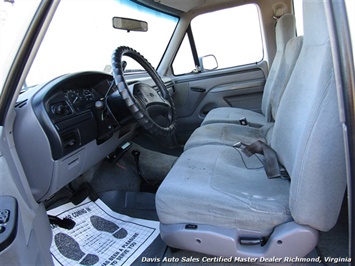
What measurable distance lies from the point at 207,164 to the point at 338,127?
2.03ft

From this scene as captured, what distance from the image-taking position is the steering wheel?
42.4 inches

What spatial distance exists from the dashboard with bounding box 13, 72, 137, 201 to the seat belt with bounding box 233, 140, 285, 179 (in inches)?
26.0

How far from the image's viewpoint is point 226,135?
5.79 ft

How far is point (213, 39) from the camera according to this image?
2.80 m

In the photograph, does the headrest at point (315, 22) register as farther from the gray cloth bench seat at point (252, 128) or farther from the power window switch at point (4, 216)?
the power window switch at point (4, 216)

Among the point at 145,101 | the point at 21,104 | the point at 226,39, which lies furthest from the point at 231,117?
the point at 21,104

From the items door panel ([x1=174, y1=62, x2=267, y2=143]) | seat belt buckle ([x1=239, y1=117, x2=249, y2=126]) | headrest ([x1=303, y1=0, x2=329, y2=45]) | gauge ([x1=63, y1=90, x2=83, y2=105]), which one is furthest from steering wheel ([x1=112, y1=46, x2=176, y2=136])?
door panel ([x1=174, y1=62, x2=267, y2=143])

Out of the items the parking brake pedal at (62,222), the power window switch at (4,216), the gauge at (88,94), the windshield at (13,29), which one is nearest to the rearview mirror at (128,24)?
the gauge at (88,94)

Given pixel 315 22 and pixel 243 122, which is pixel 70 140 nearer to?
pixel 315 22

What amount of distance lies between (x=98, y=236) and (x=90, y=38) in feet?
4.55

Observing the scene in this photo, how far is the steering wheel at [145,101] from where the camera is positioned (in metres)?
1.08

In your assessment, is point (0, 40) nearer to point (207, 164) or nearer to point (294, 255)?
point (207, 164)

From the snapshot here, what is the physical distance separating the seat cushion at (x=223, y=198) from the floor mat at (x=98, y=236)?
1.52ft

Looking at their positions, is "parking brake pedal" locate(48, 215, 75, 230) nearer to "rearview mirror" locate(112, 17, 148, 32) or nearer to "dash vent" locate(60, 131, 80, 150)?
"dash vent" locate(60, 131, 80, 150)
